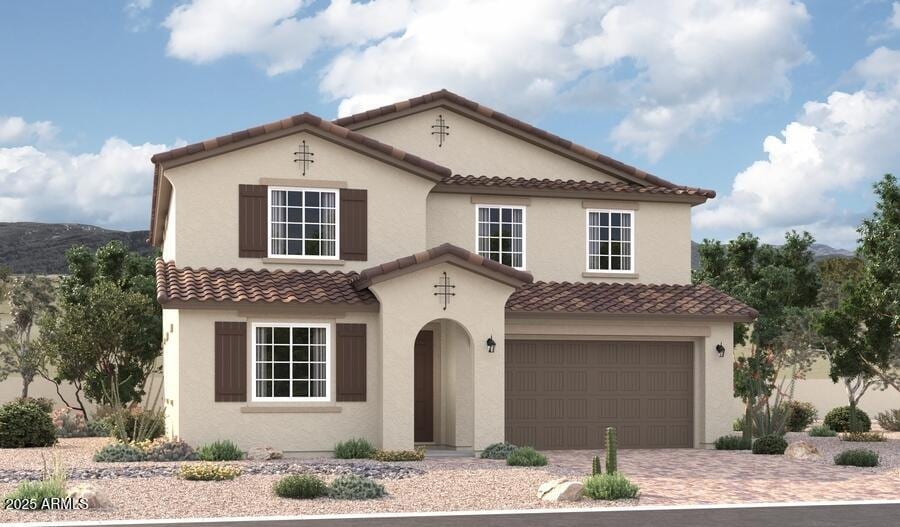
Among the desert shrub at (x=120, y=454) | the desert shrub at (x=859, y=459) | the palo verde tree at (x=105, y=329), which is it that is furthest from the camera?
the palo verde tree at (x=105, y=329)

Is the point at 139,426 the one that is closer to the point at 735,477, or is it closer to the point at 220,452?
the point at 220,452

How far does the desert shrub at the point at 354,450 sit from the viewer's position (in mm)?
21859

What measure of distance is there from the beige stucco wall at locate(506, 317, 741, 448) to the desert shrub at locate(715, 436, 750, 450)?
0.25 m

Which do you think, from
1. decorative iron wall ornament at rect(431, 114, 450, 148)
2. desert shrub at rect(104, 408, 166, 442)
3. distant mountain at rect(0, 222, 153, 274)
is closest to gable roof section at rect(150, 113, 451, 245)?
decorative iron wall ornament at rect(431, 114, 450, 148)

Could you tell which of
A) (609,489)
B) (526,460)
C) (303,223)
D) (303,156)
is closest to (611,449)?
(609,489)

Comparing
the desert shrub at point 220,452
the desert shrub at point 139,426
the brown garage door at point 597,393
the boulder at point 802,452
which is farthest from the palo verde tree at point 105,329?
the boulder at point 802,452

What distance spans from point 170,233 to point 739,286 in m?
15.9

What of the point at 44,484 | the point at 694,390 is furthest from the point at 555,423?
the point at 44,484

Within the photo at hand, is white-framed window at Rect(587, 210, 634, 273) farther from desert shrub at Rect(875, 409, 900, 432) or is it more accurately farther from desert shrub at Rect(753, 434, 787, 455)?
desert shrub at Rect(875, 409, 900, 432)

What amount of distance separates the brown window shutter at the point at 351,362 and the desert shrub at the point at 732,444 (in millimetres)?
7974

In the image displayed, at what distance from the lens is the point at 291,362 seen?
22.5 m

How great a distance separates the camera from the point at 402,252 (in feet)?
79.6

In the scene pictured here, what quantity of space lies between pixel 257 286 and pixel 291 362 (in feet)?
5.31

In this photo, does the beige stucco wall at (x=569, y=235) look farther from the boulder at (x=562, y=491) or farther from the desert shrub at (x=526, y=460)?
the boulder at (x=562, y=491)
